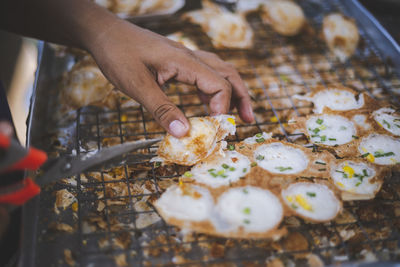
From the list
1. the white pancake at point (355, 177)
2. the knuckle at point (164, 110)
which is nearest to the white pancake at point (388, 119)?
the white pancake at point (355, 177)

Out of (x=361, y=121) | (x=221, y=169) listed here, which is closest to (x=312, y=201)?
(x=221, y=169)

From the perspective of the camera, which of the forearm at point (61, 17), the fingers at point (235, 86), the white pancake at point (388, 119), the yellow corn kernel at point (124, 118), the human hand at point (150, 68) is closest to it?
the human hand at point (150, 68)

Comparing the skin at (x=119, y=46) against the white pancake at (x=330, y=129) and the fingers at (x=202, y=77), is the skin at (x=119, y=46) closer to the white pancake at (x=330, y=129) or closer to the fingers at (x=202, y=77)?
the fingers at (x=202, y=77)

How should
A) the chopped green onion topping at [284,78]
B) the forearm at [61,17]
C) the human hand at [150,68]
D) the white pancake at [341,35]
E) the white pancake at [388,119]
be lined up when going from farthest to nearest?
the white pancake at [341,35]
the chopped green onion topping at [284,78]
the white pancake at [388,119]
the forearm at [61,17]
the human hand at [150,68]

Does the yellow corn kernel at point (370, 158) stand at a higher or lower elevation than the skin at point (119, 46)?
lower

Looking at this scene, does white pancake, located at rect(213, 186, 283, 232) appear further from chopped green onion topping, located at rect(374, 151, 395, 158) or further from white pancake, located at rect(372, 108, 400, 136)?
white pancake, located at rect(372, 108, 400, 136)

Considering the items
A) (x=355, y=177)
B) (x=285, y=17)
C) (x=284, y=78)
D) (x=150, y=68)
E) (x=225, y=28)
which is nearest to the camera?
(x=355, y=177)

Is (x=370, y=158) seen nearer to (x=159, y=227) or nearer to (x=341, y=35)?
(x=159, y=227)

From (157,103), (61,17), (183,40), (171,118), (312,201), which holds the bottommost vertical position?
(312,201)
